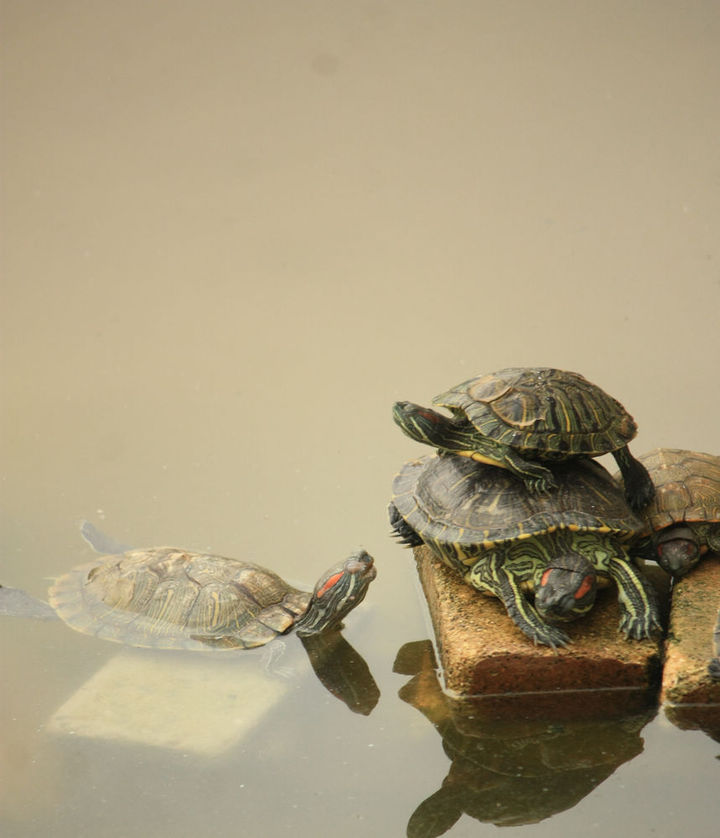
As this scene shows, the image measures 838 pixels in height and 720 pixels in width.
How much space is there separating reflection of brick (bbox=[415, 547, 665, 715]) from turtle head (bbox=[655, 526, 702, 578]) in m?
0.33

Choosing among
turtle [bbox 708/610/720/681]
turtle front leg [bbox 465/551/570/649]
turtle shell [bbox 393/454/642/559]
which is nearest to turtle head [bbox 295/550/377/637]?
turtle shell [bbox 393/454/642/559]

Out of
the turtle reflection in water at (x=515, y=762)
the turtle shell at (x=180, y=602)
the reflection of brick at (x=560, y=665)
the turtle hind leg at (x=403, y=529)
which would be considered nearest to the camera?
the turtle reflection in water at (x=515, y=762)

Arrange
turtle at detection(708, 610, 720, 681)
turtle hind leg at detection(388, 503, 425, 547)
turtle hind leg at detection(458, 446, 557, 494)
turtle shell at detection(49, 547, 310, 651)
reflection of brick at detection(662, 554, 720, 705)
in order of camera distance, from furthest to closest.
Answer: turtle hind leg at detection(388, 503, 425, 547)
turtle shell at detection(49, 547, 310, 651)
turtle hind leg at detection(458, 446, 557, 494)
reflection of brick at detection(662, 554, 720, 705)
turtle at detection(708, 610, 720, 681)

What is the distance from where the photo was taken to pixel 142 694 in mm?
3178

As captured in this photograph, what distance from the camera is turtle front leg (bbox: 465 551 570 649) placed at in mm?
2967

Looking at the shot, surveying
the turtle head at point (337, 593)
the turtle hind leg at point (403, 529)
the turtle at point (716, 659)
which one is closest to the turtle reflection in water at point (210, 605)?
the turtle head at point (337, 593)

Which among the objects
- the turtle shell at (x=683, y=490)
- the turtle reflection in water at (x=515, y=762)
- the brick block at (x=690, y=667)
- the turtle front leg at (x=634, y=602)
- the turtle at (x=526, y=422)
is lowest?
the turtle reflection in water at (x=515, y=762)

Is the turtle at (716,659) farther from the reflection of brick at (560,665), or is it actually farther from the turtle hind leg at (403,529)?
the turtle hind leg at (403,529)

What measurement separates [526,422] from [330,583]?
0.90m

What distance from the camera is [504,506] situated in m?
3.12

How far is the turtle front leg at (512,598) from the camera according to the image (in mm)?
2967

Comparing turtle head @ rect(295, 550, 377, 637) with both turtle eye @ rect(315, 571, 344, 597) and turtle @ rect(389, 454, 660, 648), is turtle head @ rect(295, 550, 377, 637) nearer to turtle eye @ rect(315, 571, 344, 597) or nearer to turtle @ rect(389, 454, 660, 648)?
turtle eye @ rect(315, 571, 344, 597)

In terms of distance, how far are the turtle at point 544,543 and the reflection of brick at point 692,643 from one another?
0.09 m

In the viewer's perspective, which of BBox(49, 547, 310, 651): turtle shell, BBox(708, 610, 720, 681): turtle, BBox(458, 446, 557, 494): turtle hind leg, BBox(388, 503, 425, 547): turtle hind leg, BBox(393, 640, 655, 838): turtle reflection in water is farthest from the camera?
BBox(388, 503, 425, 547): turtle hind leg
